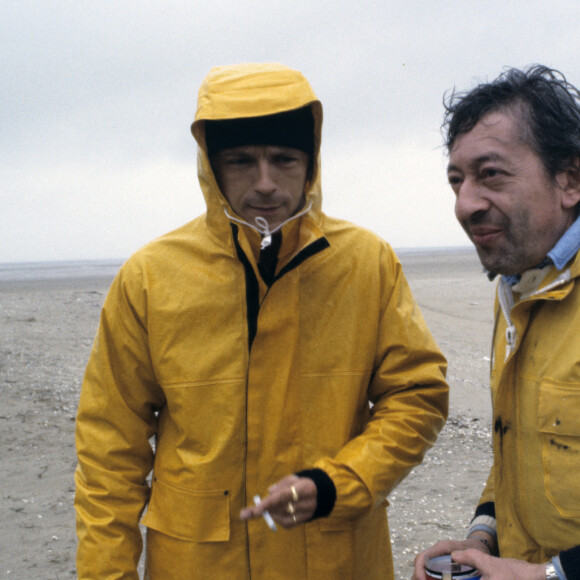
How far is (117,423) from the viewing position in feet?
8.97

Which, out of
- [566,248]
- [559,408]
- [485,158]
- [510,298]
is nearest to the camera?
[559,408]

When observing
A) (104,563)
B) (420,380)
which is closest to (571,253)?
(420,380)

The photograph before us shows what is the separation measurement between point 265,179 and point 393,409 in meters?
1.07

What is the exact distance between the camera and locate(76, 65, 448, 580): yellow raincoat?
2645mm

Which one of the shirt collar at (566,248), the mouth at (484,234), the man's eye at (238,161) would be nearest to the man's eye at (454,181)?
the mouth at (484,234)

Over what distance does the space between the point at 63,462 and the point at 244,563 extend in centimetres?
496

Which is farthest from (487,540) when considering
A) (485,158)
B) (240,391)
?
(485,158)

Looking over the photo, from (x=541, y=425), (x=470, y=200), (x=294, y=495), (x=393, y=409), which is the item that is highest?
(x=470, y=200)

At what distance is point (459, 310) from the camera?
786 inches

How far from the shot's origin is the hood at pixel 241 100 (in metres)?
2.72

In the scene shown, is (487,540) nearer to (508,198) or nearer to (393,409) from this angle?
(393,409)

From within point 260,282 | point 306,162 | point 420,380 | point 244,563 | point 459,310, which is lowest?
point 459,310

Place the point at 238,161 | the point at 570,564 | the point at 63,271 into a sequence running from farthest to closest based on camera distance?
the point at 63,271, the point at 238,161, the point at 570,564

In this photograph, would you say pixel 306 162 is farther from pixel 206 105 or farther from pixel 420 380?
pixel 420 380
